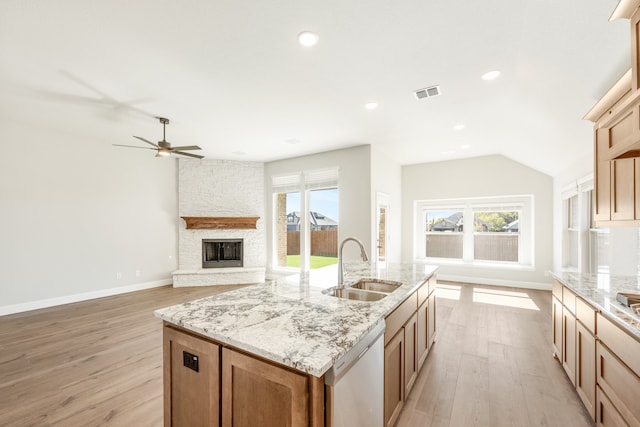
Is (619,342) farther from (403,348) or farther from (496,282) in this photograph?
(496,282)

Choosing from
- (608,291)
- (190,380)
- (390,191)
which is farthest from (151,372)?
(390,191)

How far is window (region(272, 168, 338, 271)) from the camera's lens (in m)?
5.85

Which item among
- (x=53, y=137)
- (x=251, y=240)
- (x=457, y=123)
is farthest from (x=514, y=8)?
(x=53, y=137)

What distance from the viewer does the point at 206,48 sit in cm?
231

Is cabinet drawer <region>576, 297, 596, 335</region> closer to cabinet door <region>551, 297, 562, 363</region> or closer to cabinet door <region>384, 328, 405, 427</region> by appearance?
cabinet door <region>551, 297, 562, 363</region>

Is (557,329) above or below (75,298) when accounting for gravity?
above

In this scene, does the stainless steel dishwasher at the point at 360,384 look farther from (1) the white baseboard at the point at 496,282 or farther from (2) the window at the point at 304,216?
(1) the white baseboard at the point at 496,282

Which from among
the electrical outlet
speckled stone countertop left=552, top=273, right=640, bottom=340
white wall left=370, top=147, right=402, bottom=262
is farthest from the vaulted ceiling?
the electrical outlet

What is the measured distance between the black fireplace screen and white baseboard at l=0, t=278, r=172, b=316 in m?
0.93

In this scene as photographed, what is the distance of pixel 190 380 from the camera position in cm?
136

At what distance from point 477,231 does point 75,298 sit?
27.0ft

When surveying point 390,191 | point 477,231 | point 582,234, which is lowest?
point 477,231

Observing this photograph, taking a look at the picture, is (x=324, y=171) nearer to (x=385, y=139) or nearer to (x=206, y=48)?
(x=385, y=139)

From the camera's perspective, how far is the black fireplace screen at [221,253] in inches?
249
